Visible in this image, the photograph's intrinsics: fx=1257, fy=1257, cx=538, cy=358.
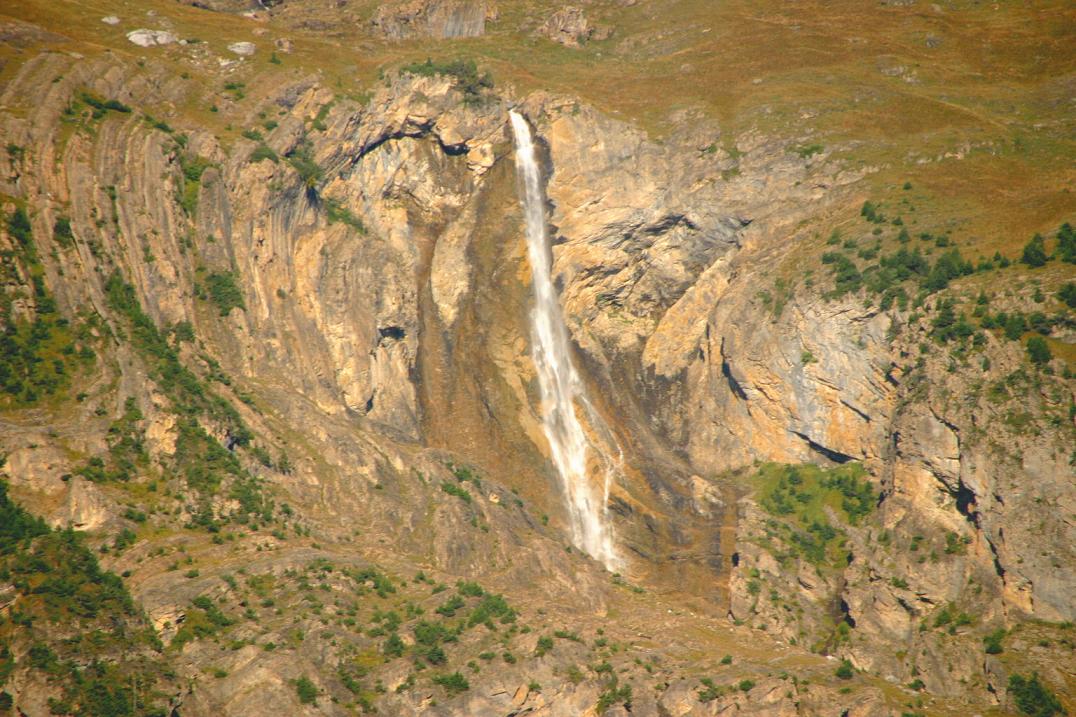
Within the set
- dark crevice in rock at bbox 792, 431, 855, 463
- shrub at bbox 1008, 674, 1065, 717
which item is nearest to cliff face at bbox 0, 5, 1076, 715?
dark crevice in rock at bbox 792, 431, 855, 463

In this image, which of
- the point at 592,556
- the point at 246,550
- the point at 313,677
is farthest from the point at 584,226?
the point at 313,677

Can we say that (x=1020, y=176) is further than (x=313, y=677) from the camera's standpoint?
Yes

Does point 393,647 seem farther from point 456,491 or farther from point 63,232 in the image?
point 63,232

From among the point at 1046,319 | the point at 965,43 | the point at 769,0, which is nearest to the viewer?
the point at 1046,319

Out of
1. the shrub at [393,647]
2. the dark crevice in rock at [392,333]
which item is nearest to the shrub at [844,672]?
the shrub at [393,647]

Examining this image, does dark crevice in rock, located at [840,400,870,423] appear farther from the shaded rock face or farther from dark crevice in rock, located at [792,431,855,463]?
the shaded rock face

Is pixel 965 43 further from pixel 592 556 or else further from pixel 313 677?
pixel 313 677
